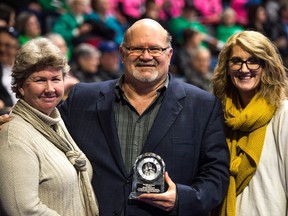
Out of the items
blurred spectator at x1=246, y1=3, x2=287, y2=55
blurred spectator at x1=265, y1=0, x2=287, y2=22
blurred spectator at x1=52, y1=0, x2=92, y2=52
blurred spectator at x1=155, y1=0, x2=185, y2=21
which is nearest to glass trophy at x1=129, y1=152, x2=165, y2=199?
blurred spectator at x1=52, y1=0, x2=92, y2=52

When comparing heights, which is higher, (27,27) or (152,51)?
(152,51)

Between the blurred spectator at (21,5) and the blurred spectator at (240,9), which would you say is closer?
the blurred spectator at (21,5)

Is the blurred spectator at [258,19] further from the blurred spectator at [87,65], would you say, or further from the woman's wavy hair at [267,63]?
the woman's wavy hair at [267,63]

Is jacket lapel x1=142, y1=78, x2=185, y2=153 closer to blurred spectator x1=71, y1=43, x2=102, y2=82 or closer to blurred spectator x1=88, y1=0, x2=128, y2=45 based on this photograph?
blurred spectator x1=71, y1=43, x2=102, y2=82

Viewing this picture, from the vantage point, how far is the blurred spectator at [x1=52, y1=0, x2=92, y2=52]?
970cm

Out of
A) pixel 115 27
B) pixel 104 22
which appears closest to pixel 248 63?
pixel 104 22

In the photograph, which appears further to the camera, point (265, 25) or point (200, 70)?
point (265, 25)

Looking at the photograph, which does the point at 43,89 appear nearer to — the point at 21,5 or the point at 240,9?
the point at 21,5

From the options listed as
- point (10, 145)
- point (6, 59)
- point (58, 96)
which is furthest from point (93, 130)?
point (6, 59)

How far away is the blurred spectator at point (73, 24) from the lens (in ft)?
31.8

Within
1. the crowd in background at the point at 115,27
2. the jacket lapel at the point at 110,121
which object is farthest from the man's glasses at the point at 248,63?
the crowd in background at the point at 115,27

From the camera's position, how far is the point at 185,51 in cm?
1066

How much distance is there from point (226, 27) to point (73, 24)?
3.46 m

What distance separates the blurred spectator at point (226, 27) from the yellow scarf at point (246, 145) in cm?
815
